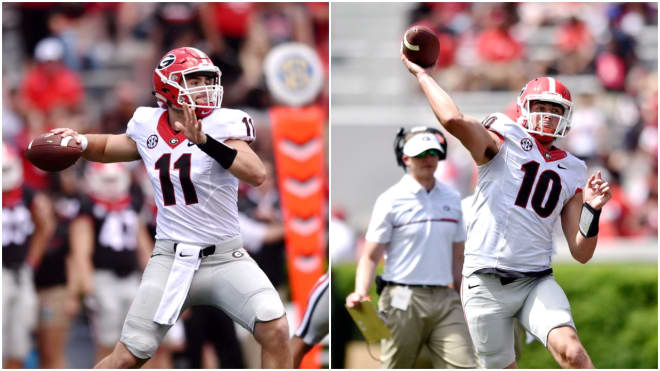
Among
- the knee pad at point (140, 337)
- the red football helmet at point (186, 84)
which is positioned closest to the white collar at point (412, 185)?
the red football helmet at point (186, 84)

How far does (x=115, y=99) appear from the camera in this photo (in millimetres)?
9836

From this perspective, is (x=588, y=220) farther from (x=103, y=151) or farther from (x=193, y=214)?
(x=103, y=151)

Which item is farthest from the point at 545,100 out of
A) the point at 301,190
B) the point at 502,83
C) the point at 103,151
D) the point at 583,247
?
the point at 502,83

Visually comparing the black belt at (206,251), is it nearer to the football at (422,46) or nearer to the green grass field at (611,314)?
the football at (422,46)

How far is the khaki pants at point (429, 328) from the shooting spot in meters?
5.41

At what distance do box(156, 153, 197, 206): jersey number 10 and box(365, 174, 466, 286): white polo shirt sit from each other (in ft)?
4.09

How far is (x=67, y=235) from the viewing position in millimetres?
8047

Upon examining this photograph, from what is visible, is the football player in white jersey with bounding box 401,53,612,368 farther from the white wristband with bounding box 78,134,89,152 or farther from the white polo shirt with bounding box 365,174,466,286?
the white wristband with bounding box 78,134,89,152

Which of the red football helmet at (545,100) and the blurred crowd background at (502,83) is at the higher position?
the red football helmet at (545,100)

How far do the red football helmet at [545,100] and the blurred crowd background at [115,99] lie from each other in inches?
134

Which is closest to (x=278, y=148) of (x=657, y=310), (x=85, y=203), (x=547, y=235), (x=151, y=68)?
(x=85, y=203)

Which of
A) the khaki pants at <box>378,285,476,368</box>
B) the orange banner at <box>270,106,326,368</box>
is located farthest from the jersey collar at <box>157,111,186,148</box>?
the orange banner at <box>270,106,326,368</box>

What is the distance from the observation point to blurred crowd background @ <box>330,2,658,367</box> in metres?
10.3

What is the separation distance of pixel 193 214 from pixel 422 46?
1166 millimetres
